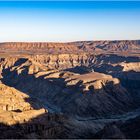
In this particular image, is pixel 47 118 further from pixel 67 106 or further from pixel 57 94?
pixel 57 94

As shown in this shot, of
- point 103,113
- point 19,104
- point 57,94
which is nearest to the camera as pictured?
point 19,104

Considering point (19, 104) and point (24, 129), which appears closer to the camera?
point (24, 129)

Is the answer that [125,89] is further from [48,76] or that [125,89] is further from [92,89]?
[48,76]

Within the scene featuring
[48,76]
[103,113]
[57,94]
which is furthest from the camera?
[48,76]

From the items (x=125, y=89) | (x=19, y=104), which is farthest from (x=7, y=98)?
(x=125, y=89)

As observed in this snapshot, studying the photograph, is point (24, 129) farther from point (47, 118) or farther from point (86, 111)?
point (86, 111)

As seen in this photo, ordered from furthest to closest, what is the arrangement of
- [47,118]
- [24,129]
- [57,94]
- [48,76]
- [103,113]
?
[48,76] < [57,94] < [103,113] < [47,118] < [24,129]

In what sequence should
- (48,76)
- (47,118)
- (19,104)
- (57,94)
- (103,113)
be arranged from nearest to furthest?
(47,118), (19,104), (103,113), (57,94), (48,76)

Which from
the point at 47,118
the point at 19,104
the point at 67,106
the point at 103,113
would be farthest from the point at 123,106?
the point at 47,118

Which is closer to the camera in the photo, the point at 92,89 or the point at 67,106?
the point at 67,106
